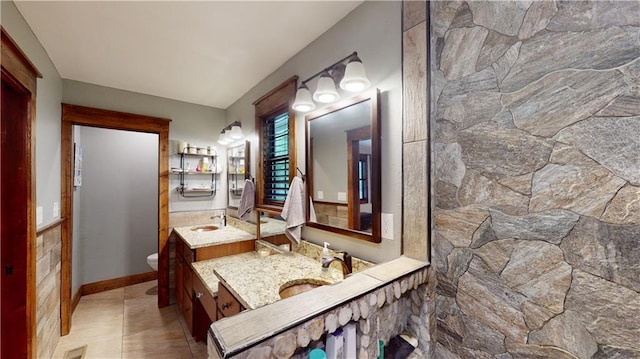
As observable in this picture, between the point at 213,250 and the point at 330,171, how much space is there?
1392 mm

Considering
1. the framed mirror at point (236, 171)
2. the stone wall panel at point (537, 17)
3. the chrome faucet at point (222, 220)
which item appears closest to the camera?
the stone wall panel at point (537, 17)

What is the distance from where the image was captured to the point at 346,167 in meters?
1.50

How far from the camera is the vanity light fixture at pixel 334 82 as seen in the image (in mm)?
1300

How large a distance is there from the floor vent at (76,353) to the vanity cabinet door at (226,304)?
163 cm

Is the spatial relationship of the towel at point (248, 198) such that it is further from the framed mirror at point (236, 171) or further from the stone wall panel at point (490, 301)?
the stone wall panel at point (490, 301)

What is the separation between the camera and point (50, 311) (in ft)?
6.66

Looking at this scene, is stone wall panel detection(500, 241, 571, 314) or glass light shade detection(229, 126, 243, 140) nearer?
stone wall panel detection(500, 241, 571, 314)

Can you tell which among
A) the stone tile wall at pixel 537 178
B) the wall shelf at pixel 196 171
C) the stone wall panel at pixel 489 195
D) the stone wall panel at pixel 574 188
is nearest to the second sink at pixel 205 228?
the wall shelf at pixel 196 171

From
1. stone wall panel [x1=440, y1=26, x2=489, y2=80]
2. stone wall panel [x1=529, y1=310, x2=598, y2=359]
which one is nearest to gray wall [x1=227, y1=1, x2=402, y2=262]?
stone wall panel [x1=440, y1=26, x2=489, y2=80]

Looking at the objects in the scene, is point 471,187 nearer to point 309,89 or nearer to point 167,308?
point 309,89

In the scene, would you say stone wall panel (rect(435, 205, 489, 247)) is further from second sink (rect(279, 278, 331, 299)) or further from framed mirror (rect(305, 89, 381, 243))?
second sink (rect(279, 278, 331, 299))

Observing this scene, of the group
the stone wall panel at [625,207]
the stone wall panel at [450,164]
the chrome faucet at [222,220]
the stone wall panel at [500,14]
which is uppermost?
the stone wall panel at [500,14]

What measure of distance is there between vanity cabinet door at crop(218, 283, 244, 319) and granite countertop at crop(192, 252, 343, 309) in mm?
47

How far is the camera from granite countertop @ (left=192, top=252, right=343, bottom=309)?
1262 mm
